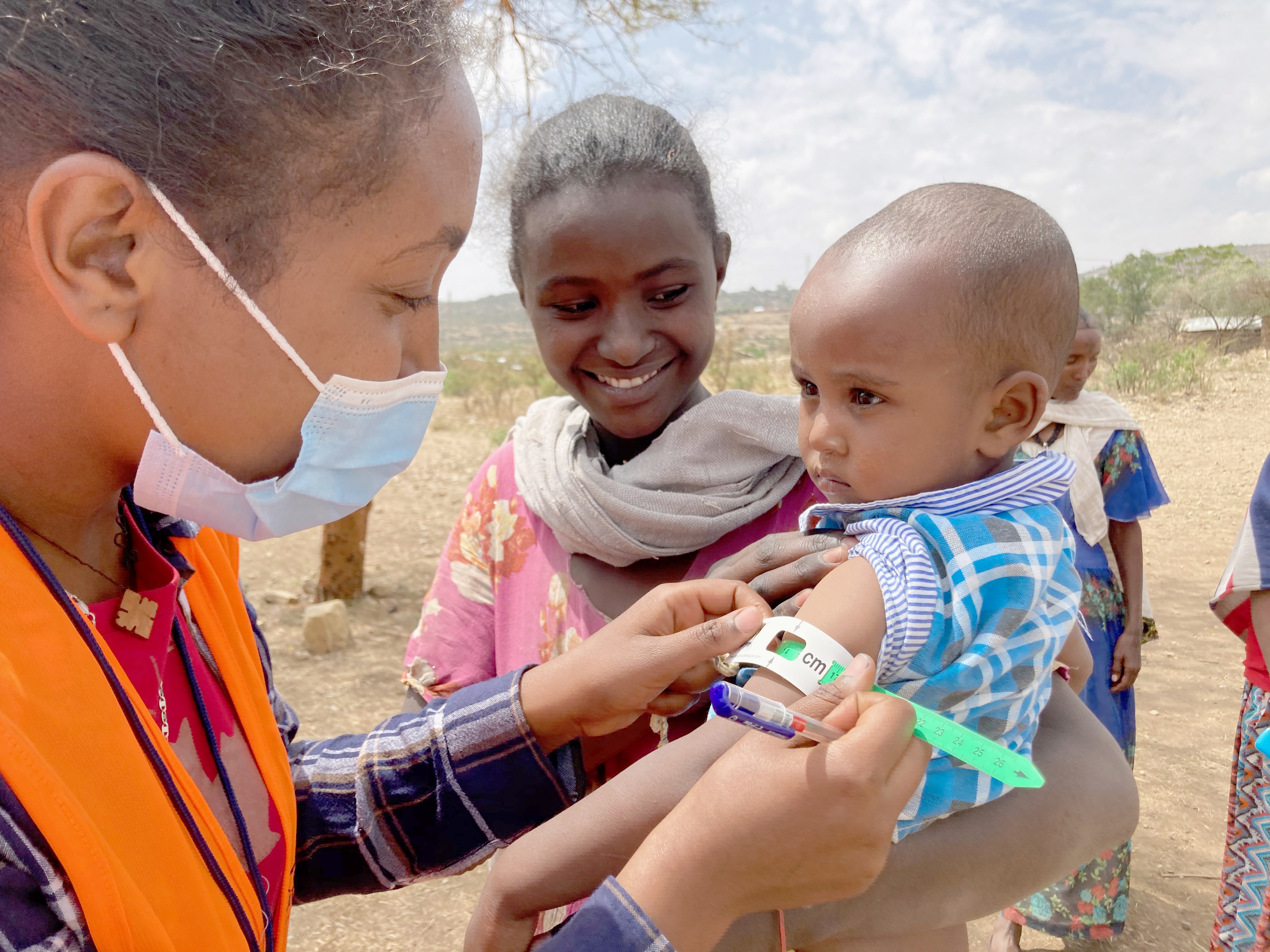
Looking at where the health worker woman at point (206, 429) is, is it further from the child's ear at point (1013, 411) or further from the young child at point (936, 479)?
the child's ear at point (1013, 411)

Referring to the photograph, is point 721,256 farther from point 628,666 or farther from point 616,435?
point 628,666

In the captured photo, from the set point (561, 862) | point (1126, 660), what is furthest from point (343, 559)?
point (561, 862)

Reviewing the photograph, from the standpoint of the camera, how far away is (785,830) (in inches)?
41.6

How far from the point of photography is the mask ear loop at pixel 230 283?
1.00 m

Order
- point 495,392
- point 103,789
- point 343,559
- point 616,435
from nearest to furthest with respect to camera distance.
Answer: point 103,789 → point 616,435 → point 343,559 → point 495,392

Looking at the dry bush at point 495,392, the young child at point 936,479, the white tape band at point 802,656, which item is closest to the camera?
the white tape band at point 802,656

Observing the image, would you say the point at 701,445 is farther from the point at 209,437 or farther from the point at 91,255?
the point at 91,255

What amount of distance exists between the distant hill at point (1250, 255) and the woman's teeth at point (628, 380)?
17.5 m

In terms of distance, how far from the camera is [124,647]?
1227 millimetres

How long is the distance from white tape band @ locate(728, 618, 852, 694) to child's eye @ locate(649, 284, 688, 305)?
869 mm

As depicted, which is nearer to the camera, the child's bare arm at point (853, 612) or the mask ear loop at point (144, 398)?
the mask ear loop at point (144, 398)

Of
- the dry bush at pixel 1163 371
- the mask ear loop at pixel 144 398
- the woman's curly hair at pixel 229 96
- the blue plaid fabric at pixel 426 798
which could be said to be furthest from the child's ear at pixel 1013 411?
the dry bush at pixel 1163 371

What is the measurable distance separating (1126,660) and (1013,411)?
2594mm

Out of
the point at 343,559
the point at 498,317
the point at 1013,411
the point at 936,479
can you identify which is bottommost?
the point at 343,559
